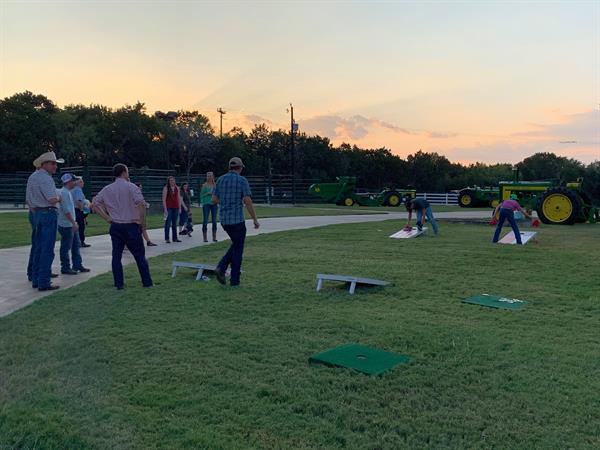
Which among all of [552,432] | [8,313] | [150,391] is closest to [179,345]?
[150,391]

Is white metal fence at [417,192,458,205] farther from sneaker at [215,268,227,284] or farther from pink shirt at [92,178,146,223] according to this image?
pink shirt at [92,178,146,223]

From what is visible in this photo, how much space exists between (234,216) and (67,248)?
10.2ft

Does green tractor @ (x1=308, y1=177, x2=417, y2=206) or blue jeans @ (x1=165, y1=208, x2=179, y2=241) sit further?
green tractor @ (x1=308, y1=177, x2=417, y2=206)

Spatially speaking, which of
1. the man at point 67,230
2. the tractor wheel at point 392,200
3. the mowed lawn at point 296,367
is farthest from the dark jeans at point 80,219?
the tractor wheel at point 392,200

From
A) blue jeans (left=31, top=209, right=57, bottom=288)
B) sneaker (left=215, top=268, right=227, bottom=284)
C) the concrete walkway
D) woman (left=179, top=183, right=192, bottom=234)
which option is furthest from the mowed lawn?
woman (left=179, top=183, right=192, bottom=234)

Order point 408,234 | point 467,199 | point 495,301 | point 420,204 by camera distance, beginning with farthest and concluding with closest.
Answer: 1. point 467,199
2. point 420,204
3. point 408,234
4. point 495,301

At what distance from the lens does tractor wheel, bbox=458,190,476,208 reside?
34000 mm

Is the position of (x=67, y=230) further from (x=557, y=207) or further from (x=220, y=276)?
(x=557, y=207)

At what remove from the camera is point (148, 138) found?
6488 centimetres

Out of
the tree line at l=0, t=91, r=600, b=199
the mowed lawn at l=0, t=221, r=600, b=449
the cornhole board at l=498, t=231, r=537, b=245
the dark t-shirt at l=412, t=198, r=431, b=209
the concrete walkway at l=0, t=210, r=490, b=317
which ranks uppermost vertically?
the tree line at l=0, t=91, r=600, b=199

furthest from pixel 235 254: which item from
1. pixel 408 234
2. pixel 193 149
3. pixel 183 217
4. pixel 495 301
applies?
pixel 193 149

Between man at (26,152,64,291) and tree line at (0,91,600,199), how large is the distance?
51057mm

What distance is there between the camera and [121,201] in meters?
7.43

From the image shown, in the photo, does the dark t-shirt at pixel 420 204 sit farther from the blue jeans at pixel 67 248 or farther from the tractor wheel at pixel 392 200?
the tractor wheel at pixel 392 200
